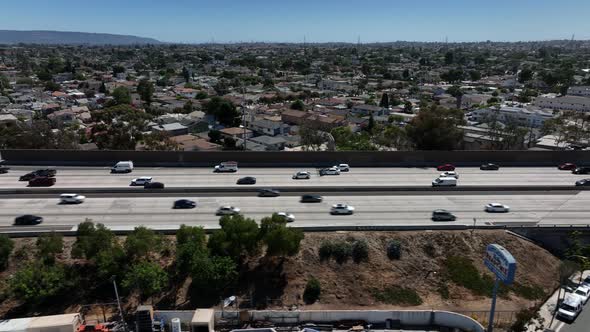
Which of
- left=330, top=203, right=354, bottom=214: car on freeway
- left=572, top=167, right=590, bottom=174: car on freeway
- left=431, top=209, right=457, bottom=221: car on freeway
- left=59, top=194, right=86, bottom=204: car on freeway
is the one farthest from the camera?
left=572, top=167, right=590, bottom=174: car on freeway

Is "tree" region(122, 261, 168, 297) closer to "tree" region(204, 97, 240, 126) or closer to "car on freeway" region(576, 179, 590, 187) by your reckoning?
"car on freeway" region(576, 179, 590, 187)

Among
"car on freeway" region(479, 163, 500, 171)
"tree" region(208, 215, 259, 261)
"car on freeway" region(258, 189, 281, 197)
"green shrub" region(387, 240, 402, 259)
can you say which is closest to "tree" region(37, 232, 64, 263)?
"tree" region(208, 215, 259, 261)

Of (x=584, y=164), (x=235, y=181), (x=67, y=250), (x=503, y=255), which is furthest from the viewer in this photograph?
(x=584, y=164)

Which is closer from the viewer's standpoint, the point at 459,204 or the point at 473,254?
the point at 473,254

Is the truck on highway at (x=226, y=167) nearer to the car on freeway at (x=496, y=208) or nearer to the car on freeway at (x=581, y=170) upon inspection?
the car on freeway at (x=496, y=208)

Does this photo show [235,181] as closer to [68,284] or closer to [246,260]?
[246,260]

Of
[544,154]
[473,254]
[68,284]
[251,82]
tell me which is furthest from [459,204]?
[251,82]
